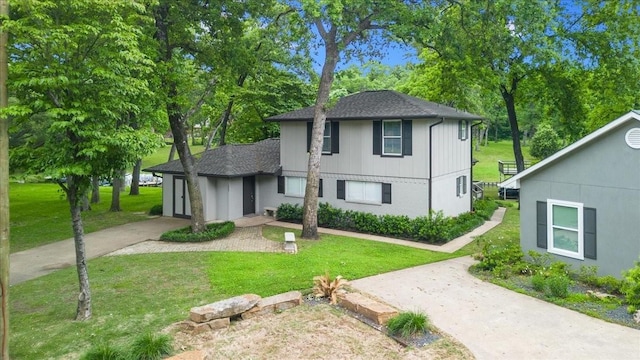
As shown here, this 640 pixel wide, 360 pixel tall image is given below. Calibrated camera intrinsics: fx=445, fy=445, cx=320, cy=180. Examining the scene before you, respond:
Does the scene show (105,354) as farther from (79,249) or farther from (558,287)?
(558,287)

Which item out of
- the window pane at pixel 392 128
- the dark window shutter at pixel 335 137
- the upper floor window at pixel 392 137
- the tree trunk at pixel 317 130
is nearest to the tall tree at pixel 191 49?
the tree trunk at pixel 317 130

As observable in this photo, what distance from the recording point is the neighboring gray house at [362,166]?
18719 millimetres

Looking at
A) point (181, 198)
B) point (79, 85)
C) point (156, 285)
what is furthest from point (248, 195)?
point (79, 85)

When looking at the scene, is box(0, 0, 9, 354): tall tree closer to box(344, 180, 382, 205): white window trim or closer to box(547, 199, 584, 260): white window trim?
box(547, 199, 584, 260): white window trim

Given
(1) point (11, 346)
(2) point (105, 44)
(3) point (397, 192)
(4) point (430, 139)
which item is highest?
(2) point (105, 44)

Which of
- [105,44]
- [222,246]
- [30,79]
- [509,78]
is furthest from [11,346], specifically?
[509,78]

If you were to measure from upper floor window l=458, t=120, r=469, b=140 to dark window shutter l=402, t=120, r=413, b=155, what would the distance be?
4.04 m

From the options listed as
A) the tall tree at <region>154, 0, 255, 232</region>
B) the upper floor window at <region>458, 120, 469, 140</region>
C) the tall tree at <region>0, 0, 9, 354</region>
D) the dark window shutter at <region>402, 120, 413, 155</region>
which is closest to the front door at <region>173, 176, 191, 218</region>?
the tall tree at <region>154, 0, 255, 232</region>

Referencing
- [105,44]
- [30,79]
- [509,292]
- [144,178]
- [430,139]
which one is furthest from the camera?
[144,178]

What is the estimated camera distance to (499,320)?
9.30 meters

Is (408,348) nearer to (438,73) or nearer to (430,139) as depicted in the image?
(430,139)

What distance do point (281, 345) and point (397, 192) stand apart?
12.1m

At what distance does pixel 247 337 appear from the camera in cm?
843

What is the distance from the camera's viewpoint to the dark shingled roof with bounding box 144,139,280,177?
21250mm
